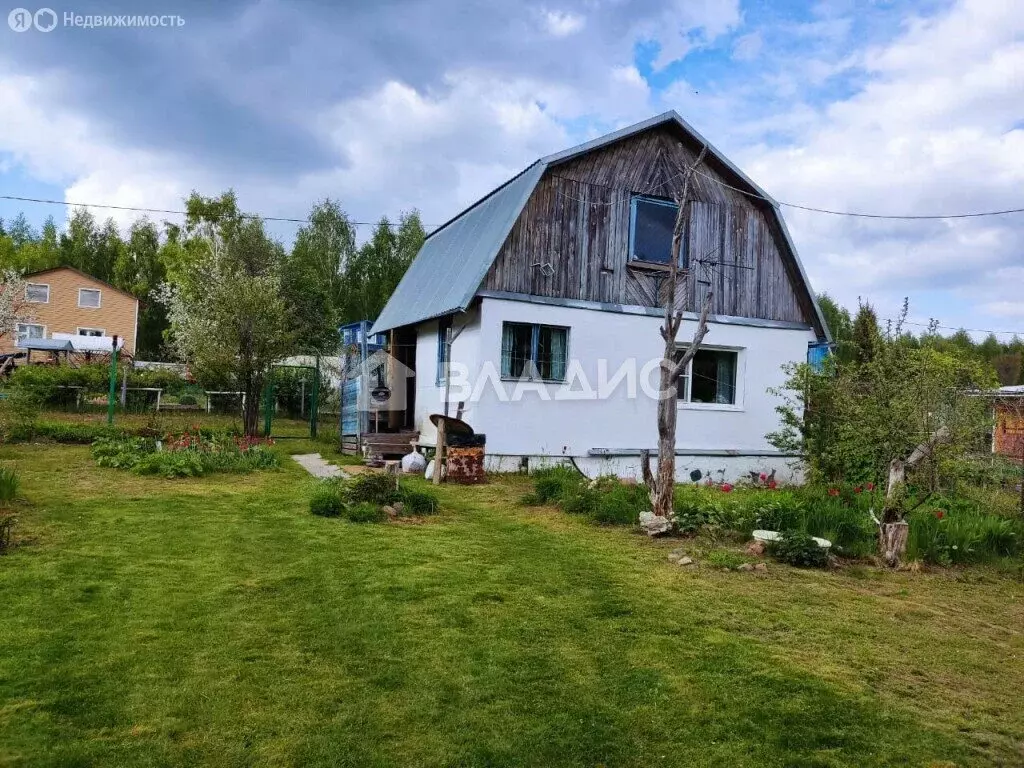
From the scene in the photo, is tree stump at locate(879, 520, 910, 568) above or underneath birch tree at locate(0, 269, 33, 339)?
underneath

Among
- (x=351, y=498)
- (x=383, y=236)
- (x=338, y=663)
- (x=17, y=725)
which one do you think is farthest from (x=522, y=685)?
(x=383, y=236)

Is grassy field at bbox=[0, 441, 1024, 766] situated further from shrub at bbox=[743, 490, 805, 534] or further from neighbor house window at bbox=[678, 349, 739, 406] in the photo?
neighbor house window at bbox=[678, 349, 739, 406]

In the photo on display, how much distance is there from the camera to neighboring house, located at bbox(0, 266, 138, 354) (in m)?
38.6

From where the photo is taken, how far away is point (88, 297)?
130ft

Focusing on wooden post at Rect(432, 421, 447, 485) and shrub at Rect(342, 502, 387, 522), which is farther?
wooden post at Rect(432, 421, 447, 485)

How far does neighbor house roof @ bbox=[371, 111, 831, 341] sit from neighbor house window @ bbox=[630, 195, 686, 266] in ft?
4.14

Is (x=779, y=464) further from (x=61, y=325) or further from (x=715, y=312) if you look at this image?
(x=61, y=325)

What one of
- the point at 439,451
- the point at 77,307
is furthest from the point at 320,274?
the point at 439,451

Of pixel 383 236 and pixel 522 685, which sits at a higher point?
pixel 383 236

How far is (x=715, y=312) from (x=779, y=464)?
140 inches

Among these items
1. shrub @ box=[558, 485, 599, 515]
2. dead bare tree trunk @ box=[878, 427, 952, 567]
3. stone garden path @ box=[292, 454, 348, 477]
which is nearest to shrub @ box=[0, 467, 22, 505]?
stone garden path @ box=[292, 454, 348, 477]

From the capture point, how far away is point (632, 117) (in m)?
12.8

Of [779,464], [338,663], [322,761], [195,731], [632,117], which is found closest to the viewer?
[322,761]

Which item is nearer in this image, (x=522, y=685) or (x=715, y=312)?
(x=522, y=685)
